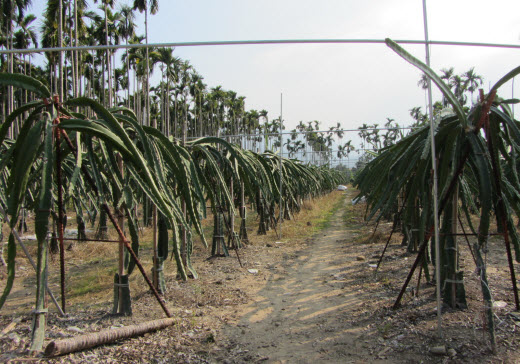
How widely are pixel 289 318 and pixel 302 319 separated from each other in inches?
6.0

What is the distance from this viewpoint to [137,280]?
18.4 feet

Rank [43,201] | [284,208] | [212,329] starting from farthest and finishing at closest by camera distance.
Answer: [284,208]
[212,329]
[43,201]

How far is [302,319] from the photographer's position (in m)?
4.15

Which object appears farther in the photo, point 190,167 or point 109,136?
point 190,167

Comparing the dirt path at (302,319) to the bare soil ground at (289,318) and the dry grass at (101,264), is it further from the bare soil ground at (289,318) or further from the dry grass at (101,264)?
the dry grass at (101,264)

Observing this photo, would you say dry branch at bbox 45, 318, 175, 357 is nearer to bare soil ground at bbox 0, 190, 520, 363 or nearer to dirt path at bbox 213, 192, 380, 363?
Result: bare soil ground at bbox 0, 190, 520, 363

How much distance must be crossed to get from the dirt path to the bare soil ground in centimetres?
1

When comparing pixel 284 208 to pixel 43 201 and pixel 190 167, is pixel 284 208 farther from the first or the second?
pixel 43 201

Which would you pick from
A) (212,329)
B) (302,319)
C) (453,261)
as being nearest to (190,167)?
(212,329)

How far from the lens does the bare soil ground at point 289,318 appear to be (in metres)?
3.05

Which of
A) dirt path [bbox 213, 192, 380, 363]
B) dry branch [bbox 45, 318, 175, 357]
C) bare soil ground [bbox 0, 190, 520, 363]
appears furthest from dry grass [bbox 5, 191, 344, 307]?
dirt path [bbox 213, 192, 380, 363]

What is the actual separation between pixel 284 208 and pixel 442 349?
10114 mm

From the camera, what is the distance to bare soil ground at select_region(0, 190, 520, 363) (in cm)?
305

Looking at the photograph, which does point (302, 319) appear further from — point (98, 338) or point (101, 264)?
point (101, 264)
